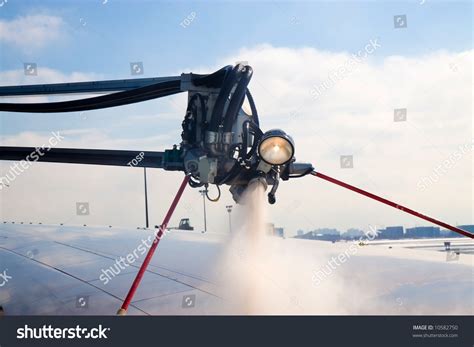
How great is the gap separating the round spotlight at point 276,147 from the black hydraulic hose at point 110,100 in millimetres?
1597

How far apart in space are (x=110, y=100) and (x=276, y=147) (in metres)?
2.60

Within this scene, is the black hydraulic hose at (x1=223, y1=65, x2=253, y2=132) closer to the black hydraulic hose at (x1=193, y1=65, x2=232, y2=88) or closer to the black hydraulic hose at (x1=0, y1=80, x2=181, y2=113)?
the black hydraulic hose at (x1=193, y1=65, x2=232, y2=88)

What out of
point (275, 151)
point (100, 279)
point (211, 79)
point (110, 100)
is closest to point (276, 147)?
point (275, 151)

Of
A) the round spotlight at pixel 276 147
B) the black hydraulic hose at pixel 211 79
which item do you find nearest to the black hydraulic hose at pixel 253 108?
the black hydraulic hose at pixel 211 79

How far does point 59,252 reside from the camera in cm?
1134

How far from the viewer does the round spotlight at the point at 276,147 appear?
5348mm

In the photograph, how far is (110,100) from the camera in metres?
6.35

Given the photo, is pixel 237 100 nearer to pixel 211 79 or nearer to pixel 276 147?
pixel 211 79

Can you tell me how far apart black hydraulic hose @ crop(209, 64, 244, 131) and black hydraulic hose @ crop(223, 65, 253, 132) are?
74 mm

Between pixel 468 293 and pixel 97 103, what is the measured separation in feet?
20.3

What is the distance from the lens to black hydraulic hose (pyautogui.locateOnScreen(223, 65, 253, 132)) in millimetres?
5574

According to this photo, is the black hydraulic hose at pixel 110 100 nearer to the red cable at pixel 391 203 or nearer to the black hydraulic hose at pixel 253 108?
the black hydraulic hose at pixel 253 108
